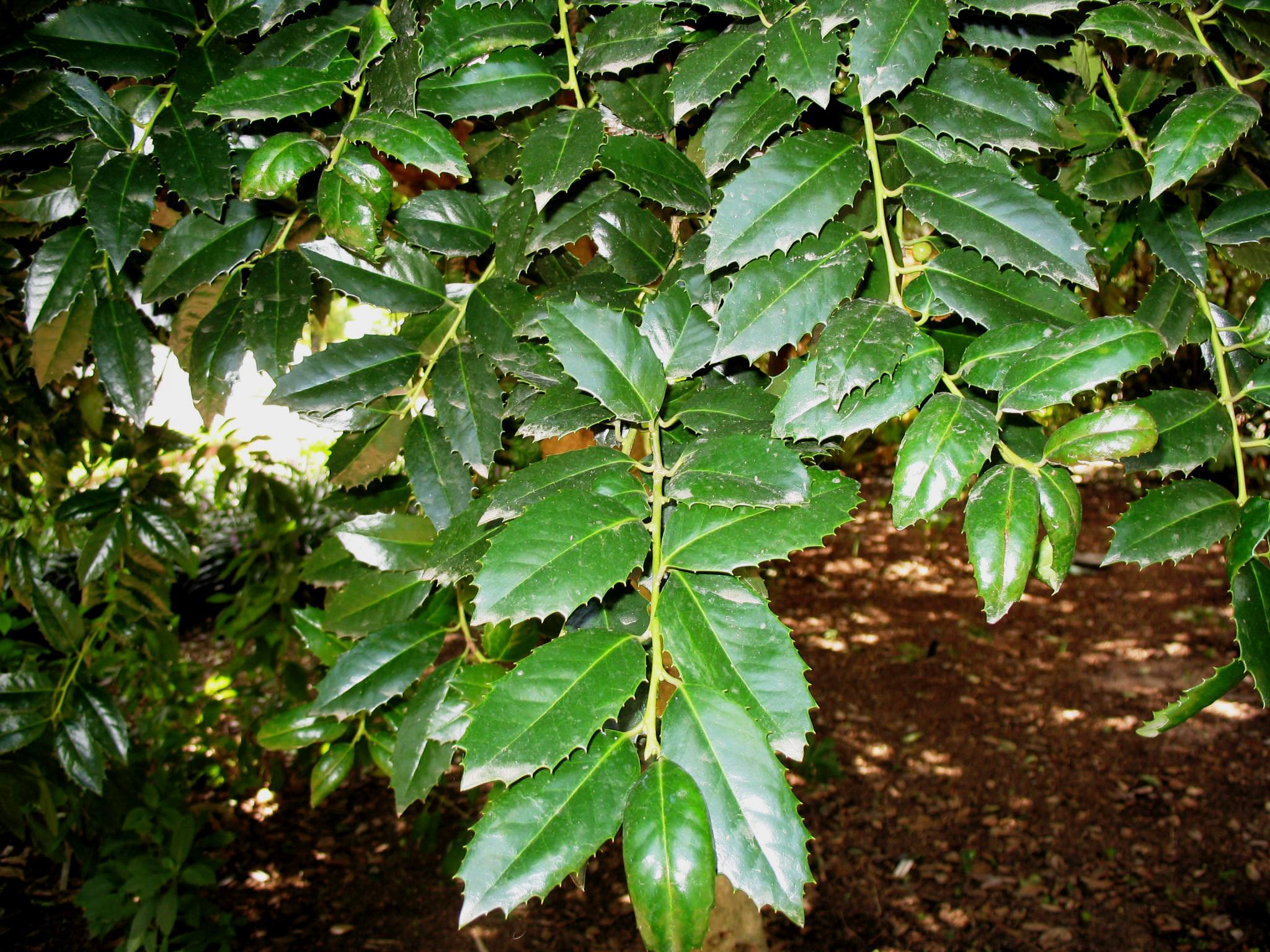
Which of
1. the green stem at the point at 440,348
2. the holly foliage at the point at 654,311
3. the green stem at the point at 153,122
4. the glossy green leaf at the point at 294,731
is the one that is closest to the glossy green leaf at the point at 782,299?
the holly foliage at the point at 654,311

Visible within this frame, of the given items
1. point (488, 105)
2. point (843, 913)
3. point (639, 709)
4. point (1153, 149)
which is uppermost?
point (488, 105)

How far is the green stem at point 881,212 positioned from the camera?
681 mm

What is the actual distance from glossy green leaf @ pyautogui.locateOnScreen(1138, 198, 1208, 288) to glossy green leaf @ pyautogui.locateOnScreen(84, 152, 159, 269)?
2.91 ft

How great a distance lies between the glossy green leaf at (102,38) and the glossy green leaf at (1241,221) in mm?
978

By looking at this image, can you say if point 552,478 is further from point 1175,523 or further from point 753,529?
point 1175,523

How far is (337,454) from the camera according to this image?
0.94 m

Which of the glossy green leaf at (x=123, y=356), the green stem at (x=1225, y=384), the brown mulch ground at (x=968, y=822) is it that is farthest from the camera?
the brown mulch ground at (x=968, y=822)

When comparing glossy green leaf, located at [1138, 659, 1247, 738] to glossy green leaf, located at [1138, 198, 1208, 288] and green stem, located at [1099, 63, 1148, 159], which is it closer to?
glossy green leaf, located at [1138, 198, 1208, 288]

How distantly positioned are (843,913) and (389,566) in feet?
8.08

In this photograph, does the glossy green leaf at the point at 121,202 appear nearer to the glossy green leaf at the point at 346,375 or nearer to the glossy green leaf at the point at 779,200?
the glossy green leaf at the point at 346,375

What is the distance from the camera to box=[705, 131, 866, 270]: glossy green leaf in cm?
66

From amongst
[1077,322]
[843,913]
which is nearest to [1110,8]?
[1077,322]

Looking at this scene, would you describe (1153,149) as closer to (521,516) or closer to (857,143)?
(857,143)

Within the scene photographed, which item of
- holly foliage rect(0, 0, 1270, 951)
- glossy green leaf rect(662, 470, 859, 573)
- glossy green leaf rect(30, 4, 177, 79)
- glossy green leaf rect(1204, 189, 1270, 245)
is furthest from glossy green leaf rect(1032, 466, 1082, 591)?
glossy green leaf rect(30, 4, 177, 79)
